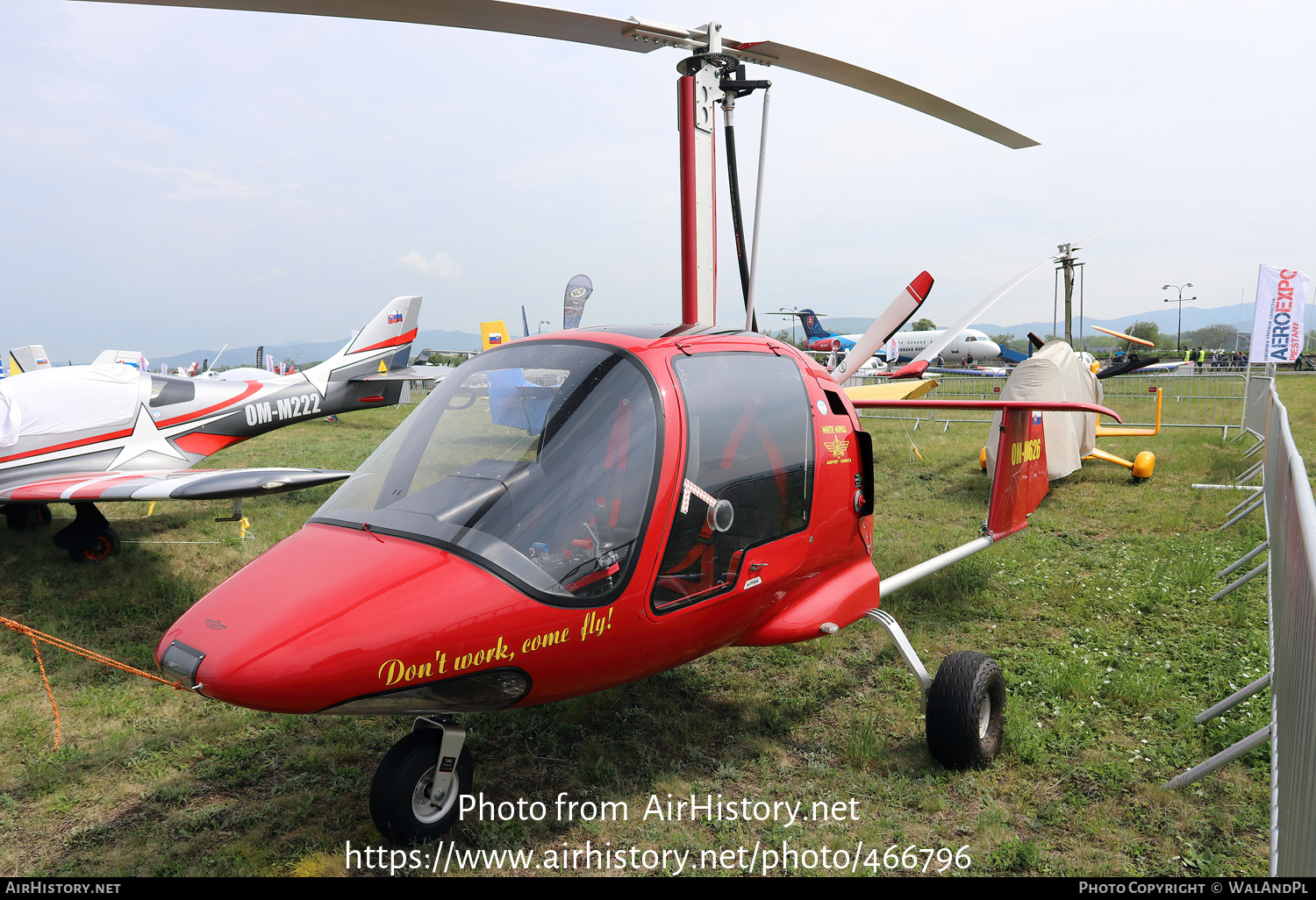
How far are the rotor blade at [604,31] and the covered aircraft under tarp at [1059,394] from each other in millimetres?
4821

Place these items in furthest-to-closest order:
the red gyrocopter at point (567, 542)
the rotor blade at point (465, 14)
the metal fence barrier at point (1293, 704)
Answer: the rotor blade at point (465, 14)
the red gyrocopter at point (567, 542)
the metal fence barrier at point (1293, 704)

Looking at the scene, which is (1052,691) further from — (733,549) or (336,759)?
(336,759)

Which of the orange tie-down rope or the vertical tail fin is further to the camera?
the vertical tail fin

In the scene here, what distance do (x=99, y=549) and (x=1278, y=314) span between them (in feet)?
55.7

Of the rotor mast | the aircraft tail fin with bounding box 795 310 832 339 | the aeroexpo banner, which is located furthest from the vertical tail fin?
the aircraft tail fin with bounding box 795 310 832 339

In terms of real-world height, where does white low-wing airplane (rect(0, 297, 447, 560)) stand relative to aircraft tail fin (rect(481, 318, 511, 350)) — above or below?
below

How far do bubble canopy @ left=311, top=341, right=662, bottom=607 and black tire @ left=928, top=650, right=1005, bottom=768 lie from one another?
1.79 m

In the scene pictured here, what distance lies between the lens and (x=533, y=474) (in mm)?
2758

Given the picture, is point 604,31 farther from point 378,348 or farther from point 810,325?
point 810,325

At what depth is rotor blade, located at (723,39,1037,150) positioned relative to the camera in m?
4.03

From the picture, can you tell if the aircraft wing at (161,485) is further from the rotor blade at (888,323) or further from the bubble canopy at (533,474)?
the rotor blade at (888,323)

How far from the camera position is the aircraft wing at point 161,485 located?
5.82m

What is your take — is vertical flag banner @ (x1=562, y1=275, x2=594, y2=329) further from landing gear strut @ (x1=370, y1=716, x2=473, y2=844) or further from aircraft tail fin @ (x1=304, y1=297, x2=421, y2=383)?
landing gear strut @ (x1=370, y1=716, x2=473, y2=844)

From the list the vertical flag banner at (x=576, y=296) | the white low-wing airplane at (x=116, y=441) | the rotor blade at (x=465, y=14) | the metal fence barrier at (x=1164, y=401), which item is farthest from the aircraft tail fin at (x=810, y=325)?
the rotor blade at (x=465, y=14)
